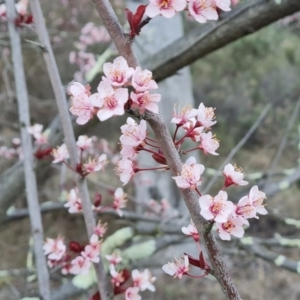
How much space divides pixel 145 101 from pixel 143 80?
3 centimetres

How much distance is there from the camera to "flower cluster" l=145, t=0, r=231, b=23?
553mm

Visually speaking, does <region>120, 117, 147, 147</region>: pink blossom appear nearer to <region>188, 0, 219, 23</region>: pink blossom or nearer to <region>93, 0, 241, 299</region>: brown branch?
<region>93, 0, 241, 299</region>: brown branch

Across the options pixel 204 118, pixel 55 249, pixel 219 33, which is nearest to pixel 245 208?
pixel 204 118

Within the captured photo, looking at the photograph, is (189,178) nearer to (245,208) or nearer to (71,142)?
(245,208)

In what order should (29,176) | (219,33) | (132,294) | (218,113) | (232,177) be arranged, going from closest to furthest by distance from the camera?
(232,177), (132,294), (29,176), (219,33), (218,113)

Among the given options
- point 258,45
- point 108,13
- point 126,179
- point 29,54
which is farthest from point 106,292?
point 29,54

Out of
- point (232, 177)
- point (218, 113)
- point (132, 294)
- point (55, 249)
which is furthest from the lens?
point (218, 113)

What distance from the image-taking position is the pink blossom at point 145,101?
1.72 feet

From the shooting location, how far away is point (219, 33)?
1.46 metres

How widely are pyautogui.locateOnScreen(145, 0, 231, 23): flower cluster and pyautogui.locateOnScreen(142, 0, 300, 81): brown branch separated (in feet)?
2.68

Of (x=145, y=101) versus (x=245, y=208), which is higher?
Answer: (x=145, y=101)

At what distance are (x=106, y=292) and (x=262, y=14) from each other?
98 cm

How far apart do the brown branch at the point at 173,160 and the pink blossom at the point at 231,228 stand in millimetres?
15

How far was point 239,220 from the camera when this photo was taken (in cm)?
56
